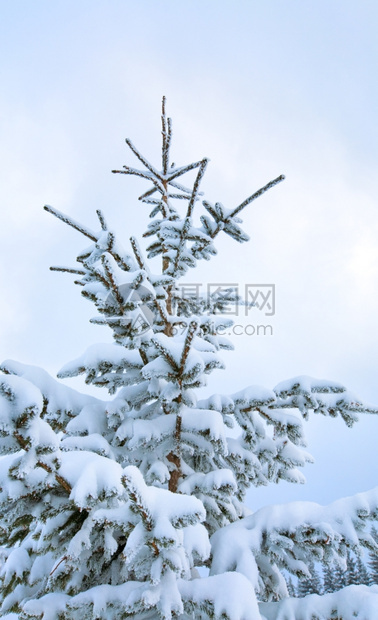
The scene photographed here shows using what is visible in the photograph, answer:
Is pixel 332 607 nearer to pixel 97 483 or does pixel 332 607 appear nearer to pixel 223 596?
pixel 223 596

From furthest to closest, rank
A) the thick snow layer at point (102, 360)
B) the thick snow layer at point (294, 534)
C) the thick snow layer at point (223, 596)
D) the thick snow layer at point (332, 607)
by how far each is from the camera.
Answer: the thick snow layer at point (102, 360), the thick snow layer at point (294, 534), the thick snow layer at point (332, 607), the thick snow layer at point (223, 596)

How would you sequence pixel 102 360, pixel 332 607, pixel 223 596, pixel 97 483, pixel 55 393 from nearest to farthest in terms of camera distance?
pixel 97 483 → pixel 223 596 → pixel 332 607 → pixel 55 393 → pixel 102 360

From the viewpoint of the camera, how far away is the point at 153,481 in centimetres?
386

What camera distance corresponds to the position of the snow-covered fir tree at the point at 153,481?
209 cm

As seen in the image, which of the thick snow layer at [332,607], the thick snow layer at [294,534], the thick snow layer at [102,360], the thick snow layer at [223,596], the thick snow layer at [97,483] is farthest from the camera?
the thick snow layer at [102,360]

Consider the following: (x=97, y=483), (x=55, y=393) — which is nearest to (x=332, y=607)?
(x=97, y=483)

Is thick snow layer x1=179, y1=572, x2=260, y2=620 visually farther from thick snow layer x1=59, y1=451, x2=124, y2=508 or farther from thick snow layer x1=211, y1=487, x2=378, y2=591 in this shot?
thick snow layer x1=59, y1=451, x2=124, y2=508

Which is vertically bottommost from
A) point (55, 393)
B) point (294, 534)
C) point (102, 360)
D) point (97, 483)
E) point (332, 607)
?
point (332, 607)

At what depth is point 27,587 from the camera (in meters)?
3.87

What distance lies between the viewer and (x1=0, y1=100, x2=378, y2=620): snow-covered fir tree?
2092mm

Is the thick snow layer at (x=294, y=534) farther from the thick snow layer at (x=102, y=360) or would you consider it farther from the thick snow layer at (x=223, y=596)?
the thick snow layer at (x=102, y=360)

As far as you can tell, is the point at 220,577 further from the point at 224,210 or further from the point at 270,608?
the point at 224,210

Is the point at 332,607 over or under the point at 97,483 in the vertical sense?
under

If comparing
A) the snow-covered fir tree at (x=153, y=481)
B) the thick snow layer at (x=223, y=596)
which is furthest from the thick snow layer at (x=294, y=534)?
the thick snow layer at (x=223, y=596)
